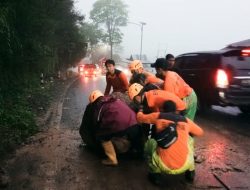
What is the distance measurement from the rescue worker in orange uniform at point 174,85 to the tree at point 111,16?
268ft

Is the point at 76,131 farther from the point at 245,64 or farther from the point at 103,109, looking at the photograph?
the point at 245,64

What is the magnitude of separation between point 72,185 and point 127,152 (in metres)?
1.68

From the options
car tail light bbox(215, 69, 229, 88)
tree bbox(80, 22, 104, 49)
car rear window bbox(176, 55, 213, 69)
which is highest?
car rear window bbox(176, 55, 213, 69)

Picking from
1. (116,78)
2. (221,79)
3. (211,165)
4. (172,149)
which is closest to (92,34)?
(221,79)

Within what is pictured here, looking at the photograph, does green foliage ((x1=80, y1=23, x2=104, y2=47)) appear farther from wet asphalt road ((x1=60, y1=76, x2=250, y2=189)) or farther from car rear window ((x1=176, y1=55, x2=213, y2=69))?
wet asphalt road ((x1=60, y1=76, x2=250, y2=189))

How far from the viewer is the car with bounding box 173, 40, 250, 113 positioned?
10117mm

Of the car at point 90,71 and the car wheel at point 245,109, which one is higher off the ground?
the car wheel at point 245,109

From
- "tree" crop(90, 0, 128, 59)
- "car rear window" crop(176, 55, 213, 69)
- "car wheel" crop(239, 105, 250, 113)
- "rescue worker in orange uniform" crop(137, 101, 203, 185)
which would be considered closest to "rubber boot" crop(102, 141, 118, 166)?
"rescue worker in orange uniform" crop(137, 101, 203, 185)

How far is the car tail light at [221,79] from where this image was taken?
405 inches

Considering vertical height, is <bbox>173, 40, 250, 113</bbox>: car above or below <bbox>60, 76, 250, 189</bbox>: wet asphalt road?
above

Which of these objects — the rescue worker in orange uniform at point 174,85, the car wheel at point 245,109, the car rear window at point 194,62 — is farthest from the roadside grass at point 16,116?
the car wheel at point 245,109

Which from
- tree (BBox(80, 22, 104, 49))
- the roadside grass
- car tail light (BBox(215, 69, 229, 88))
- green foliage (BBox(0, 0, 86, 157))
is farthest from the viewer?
tree (BBox(80, 22, 104, 49))

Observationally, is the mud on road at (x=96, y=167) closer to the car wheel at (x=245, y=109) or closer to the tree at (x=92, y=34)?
the car wheel at (x=245, y=109)

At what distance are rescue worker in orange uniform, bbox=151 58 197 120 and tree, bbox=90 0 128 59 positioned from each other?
268ft
